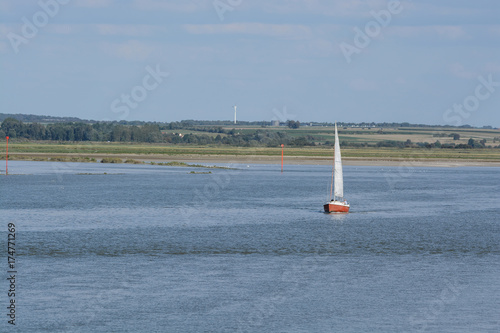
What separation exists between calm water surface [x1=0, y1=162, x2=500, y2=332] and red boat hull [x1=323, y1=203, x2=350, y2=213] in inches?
32.8

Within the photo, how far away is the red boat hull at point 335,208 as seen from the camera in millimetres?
60312

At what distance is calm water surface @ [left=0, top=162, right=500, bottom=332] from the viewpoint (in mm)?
25811

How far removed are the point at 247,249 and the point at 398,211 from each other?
28611 millimetres

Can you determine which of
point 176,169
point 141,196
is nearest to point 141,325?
point 141,196

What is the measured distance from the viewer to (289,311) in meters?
27.0

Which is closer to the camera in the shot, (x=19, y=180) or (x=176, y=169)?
(x=19, y=180)

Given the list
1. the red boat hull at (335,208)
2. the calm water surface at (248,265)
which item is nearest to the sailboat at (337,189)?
the red boat hull at (335,208)

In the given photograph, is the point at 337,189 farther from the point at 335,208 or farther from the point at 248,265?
the point at 248,265

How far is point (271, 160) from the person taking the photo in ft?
533

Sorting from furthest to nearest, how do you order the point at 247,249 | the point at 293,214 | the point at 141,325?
the point at 293,214
the point at 247,249
the point at 141,325

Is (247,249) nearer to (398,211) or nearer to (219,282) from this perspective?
(219,282)

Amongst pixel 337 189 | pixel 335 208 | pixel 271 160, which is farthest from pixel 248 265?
pixel 271 160

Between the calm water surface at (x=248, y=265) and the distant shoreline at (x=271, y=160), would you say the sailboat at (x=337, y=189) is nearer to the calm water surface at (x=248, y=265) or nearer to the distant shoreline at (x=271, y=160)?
the calm water surface at (x=248, y=265)

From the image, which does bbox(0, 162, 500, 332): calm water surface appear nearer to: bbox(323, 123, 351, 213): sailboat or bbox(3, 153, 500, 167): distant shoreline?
bbox(323, 123, 351, 213): sailboat
